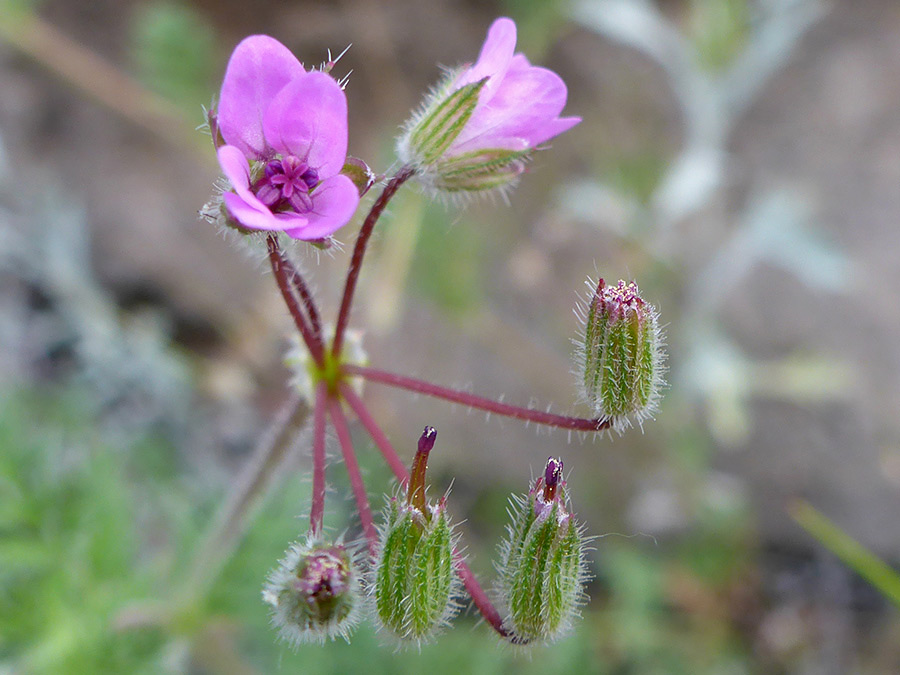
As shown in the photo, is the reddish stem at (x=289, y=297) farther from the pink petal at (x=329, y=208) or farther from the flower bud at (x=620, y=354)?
the flower bud at (x=620, y=354)

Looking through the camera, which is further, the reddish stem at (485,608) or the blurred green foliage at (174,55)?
the blurred green foliage at (174,55)

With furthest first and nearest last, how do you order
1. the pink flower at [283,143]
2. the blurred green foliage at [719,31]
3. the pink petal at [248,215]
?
the blurred green foliage at [719,31], the pink flower at [283,143], the pink petal at [248,215]

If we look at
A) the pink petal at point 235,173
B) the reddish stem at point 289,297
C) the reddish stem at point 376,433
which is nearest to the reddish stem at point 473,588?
the reddish stem at point 376,433

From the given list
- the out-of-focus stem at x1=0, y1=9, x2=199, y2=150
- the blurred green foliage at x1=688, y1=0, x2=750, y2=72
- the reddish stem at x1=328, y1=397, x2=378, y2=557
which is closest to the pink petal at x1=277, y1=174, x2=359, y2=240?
the reddish stem at x1=328, y1=397, x2=378, y2=557

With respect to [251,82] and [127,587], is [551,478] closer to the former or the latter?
[251,82]

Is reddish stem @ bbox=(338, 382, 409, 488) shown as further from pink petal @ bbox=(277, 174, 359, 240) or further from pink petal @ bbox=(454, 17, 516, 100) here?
pink petal @ bbox=(454, 17, 516, 100)

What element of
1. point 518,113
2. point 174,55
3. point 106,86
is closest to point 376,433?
point 518,113
